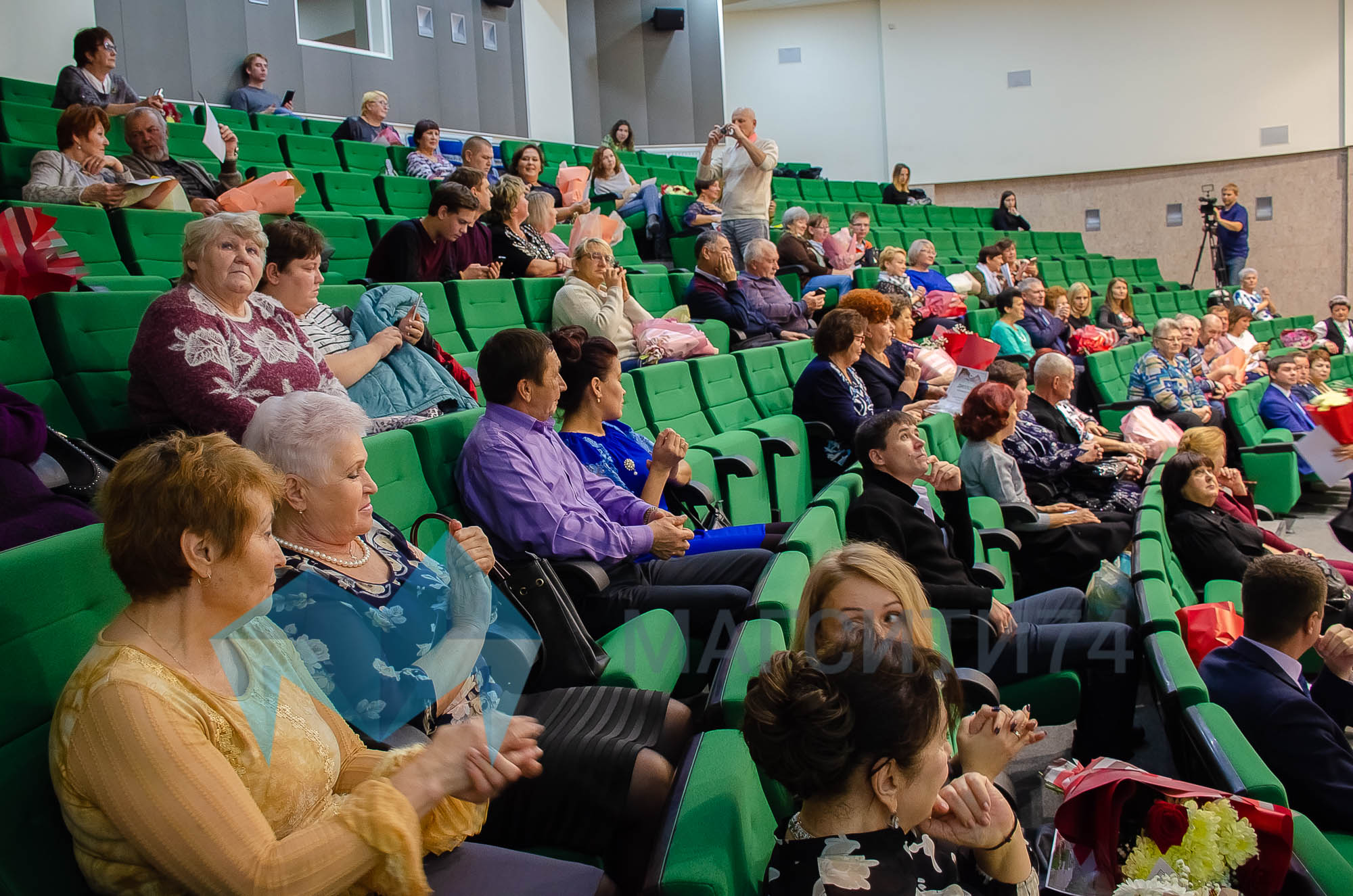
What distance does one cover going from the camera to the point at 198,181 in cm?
391

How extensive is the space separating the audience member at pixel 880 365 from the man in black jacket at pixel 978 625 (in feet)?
4.63

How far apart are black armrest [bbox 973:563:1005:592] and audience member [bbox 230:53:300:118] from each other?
6.30 metres

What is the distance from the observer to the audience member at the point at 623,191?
643 centimetres

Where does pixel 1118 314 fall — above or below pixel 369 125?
below

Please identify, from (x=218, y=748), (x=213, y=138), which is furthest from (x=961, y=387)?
(x=218, y=748)

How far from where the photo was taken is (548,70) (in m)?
10.7

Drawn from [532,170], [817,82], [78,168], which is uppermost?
[817,82]

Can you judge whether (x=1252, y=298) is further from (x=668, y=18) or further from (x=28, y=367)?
(x=28, y=367)

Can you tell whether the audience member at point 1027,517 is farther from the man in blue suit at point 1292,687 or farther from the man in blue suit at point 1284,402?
the man in blue suit at point 1284,402

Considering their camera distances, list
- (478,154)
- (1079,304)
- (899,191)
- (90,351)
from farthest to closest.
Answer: (899,191) < (1079,304) < (478,154) < (90,351)

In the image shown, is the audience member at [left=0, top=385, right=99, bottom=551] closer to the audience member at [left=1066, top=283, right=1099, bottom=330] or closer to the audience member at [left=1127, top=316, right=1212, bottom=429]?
the audience member at [left=1127, top=316, right=1212, bottom=429]

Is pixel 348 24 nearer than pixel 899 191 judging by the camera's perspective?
Yes

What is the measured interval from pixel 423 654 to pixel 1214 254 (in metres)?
11.2

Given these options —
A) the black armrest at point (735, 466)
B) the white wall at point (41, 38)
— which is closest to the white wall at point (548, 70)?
the white wall at point (41, 38)
